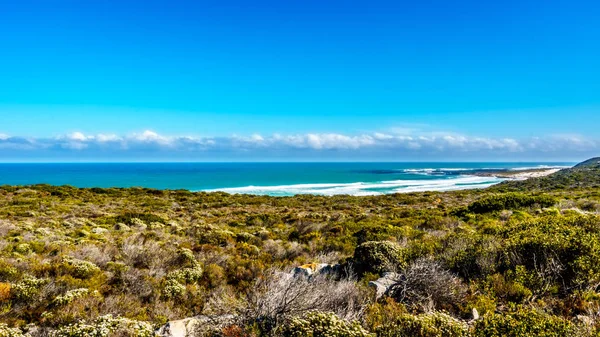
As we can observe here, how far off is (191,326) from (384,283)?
11.6 ft

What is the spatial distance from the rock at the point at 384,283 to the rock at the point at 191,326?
2.66 meters

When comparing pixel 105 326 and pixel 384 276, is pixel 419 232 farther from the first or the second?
pixel 105 326

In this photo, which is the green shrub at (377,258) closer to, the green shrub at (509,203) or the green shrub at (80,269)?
the green shrub at (80,269)

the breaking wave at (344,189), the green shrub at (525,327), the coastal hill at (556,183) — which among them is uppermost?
the green shrub at (525,327)

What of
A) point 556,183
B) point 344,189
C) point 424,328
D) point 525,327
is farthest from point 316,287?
point 344,189

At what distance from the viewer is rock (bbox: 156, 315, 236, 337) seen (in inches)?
168

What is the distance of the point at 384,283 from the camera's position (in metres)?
6.01

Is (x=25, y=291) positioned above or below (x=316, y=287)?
below

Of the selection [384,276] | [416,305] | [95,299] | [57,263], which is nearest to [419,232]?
[384,276]

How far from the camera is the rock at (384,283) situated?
5688 mm

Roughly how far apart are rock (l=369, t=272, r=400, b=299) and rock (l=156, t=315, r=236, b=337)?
8.74ft

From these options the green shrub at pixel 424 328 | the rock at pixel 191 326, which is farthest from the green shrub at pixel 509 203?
the rock at pixel 191 326

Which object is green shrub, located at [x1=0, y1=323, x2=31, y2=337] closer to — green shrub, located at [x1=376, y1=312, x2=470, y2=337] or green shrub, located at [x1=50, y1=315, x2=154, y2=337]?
green shrub, located at [x1=50, y1=315, x2=154, y2=337]

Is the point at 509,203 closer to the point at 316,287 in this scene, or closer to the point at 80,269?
the point at 316,287
